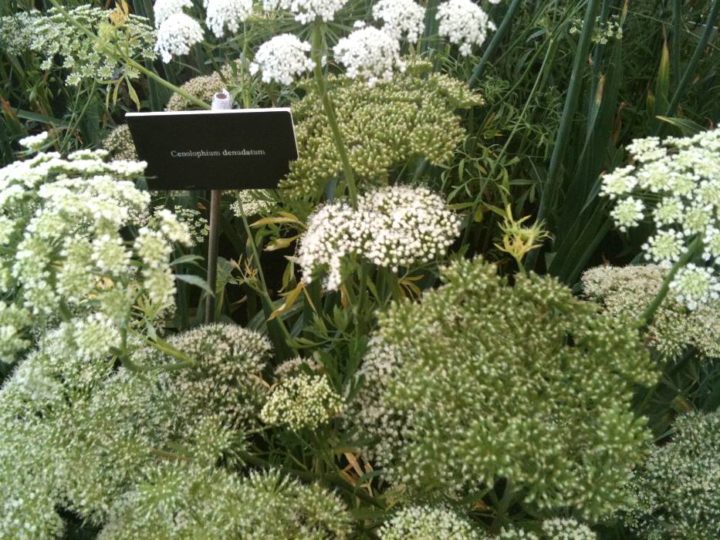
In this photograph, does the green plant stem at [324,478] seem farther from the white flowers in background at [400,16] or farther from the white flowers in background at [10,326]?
the white flowers in background at [400,16]

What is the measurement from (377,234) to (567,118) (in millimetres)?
769

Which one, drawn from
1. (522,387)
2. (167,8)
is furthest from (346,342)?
(167,8)

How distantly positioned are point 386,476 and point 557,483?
0.46m

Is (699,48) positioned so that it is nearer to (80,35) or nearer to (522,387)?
A: (522,387)

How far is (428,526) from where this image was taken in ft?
3.95

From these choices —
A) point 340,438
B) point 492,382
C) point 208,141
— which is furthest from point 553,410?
point 208,141

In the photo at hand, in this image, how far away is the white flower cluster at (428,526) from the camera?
1.20 m

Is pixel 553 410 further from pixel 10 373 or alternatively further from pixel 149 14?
pixel 149 14

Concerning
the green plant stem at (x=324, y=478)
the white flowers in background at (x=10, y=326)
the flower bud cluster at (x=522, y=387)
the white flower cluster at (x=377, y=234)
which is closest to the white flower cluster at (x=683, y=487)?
the flower bud cluster at (x=522, y=387)

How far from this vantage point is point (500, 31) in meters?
1.81

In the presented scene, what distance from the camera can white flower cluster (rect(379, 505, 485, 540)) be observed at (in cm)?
120

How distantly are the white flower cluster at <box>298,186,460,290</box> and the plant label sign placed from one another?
7.5 inches

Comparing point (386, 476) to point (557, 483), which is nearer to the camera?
point (557, 483)

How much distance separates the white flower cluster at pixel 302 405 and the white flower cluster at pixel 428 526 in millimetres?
238
